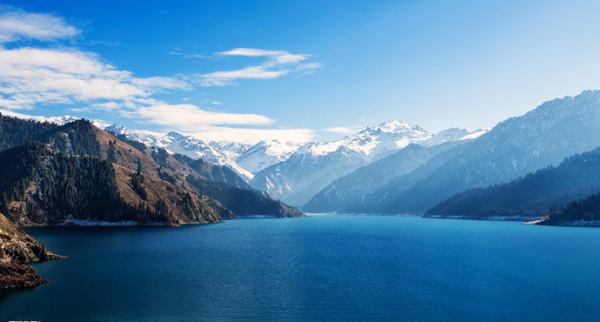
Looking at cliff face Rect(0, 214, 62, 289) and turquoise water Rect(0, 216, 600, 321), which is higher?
cliff face Rect(0, 214, 62, 289)

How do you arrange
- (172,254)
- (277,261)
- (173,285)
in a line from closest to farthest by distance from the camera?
(173,285), (277,261), (172,254)

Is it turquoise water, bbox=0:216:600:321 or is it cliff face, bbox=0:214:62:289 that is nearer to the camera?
turquoise water, bbox=0:216:600:321

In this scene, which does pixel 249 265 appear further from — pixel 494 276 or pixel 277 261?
pixel 494 276

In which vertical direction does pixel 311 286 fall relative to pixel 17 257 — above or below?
below

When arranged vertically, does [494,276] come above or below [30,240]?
below

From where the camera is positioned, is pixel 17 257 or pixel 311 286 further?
pixel 17 257

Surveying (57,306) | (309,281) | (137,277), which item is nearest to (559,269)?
(309,281)

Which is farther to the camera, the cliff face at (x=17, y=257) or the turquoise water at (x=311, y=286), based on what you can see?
the cliff face at (x=17, y=257)

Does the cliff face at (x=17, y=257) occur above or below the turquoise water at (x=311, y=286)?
above
